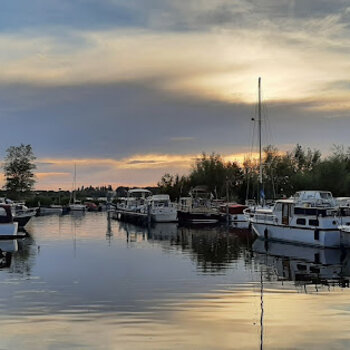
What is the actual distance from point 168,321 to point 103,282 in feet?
28.5

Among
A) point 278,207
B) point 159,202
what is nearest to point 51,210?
point 159,202

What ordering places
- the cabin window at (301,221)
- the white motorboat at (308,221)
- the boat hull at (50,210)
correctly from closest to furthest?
the white motorboat at (308,221) → the cabin window at (301,221) → the boat hull at (50,210)

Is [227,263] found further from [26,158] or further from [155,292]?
[26,158]

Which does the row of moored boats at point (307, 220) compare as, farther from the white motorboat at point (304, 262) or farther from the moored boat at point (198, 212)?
the moored boat at point (198, 212)

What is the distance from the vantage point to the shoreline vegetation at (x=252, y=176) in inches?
3130

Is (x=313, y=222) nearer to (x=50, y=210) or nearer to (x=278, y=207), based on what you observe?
(x=278, y=207)

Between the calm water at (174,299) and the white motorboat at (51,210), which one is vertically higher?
the white motorboat at (51,210)

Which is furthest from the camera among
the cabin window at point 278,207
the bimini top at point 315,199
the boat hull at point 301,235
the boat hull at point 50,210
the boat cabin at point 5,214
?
the boat hull at point 50,210

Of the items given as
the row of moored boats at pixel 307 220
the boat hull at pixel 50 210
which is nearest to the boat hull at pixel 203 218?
the row of moored boats at pixel 307 220

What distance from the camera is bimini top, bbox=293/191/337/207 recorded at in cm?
4206

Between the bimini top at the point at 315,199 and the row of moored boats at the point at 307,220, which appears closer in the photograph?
the row of moored boats at the point at 307,220

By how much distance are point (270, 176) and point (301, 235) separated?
172 feet

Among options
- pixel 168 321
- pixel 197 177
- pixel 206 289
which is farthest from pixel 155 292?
pixel 197 177

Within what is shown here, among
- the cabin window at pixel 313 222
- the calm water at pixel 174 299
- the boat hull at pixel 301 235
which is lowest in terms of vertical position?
the calm water at pixel 174 299
